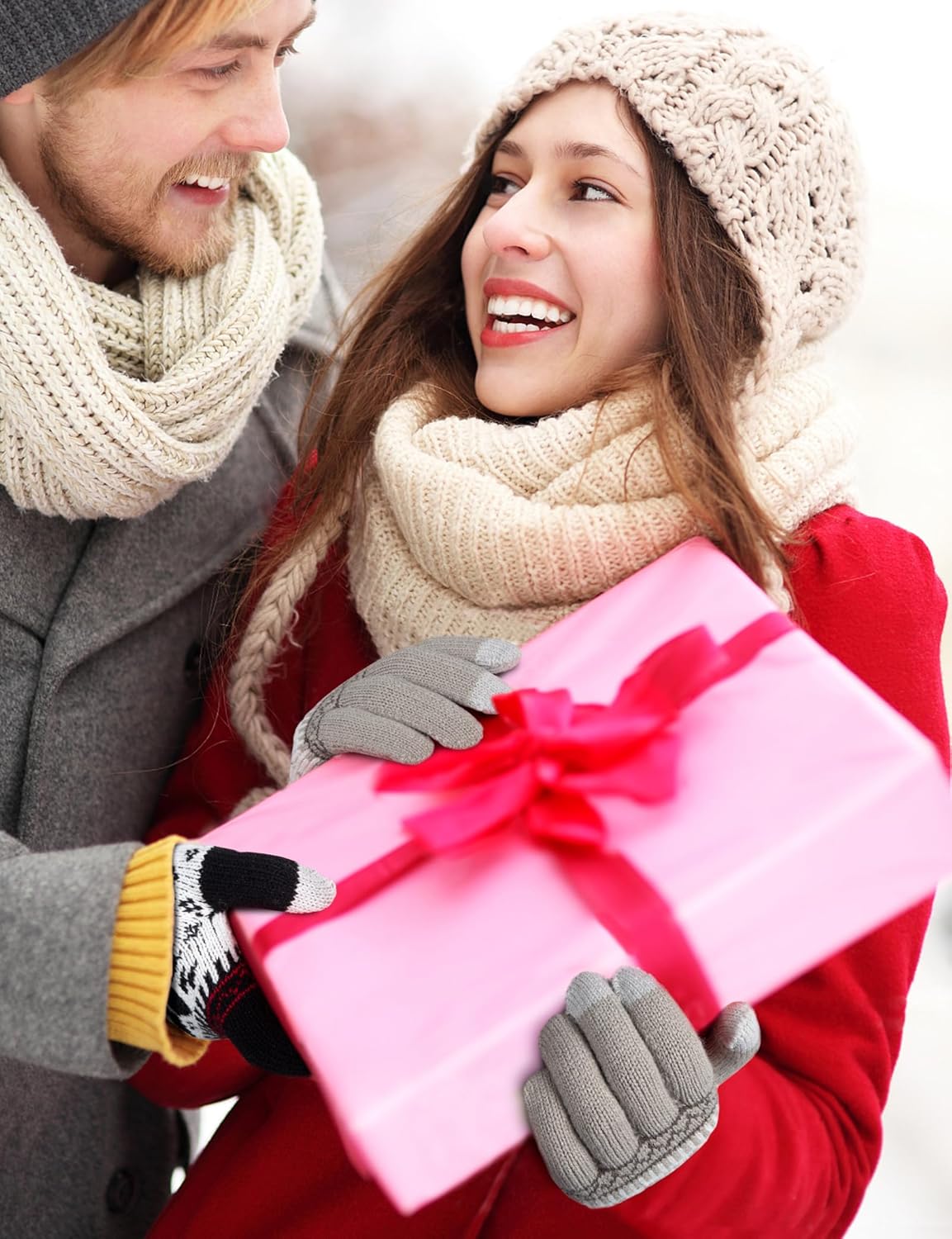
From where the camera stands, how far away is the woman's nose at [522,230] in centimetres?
112

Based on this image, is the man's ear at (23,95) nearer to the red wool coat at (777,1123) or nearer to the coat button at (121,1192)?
the red wool coat at (777,1123)

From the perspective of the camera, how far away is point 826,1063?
0.92 metres

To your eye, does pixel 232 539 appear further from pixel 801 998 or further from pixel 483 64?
pixel 483 64

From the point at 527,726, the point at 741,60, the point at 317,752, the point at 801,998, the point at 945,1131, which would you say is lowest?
the point at 945,1131

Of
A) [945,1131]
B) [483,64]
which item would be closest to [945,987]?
[945,1131]

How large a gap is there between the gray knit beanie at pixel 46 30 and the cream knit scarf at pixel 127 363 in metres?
0.10

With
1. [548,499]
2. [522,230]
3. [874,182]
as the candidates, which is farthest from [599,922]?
[874,182]

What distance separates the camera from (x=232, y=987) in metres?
0.81

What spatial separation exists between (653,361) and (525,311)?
15 centimetres

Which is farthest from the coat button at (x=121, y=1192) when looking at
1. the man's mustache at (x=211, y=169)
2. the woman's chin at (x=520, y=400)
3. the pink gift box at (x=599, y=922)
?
the man's mustache at (x=211, y=169)

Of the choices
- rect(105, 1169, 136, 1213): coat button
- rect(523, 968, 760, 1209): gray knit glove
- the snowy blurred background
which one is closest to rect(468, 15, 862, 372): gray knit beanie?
the snowy blurred background

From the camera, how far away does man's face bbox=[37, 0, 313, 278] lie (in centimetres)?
109

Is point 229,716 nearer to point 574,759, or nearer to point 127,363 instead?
point 127,363

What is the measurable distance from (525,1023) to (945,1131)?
4.64ft
